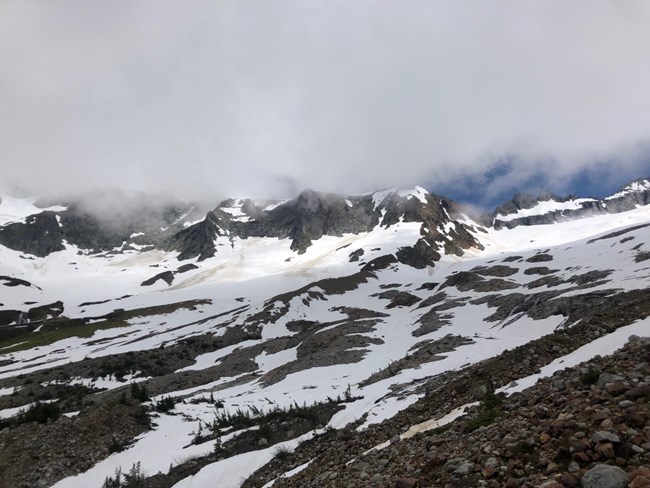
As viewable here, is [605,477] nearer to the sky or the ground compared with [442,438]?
nearer to the sky

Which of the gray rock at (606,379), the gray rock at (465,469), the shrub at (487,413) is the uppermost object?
the gray rock at (606,379)

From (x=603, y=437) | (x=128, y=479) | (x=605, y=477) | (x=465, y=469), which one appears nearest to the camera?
(x=605, y=477)

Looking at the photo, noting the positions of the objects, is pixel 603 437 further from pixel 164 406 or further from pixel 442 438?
pixel 164 406

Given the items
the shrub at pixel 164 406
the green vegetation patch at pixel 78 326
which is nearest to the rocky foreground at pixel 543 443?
the shrub at pixel 164 406

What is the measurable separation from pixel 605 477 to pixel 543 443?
1615 mm

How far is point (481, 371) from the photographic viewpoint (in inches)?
622

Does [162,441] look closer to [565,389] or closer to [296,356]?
[565,389]

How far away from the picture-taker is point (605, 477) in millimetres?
4824

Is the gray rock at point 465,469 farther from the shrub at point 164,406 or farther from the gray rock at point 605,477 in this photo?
the shrub at point 164,406

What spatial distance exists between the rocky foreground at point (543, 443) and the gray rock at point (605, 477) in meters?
0.01

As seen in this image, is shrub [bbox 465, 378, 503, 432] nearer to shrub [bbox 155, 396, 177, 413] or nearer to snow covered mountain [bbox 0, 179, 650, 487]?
snow covered mountain [bbox 0, 179, 650, 487]

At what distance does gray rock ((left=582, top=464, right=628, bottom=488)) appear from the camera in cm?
471

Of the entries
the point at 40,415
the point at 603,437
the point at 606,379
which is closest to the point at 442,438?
the point at 606,379

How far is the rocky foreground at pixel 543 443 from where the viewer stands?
17.7 ft
